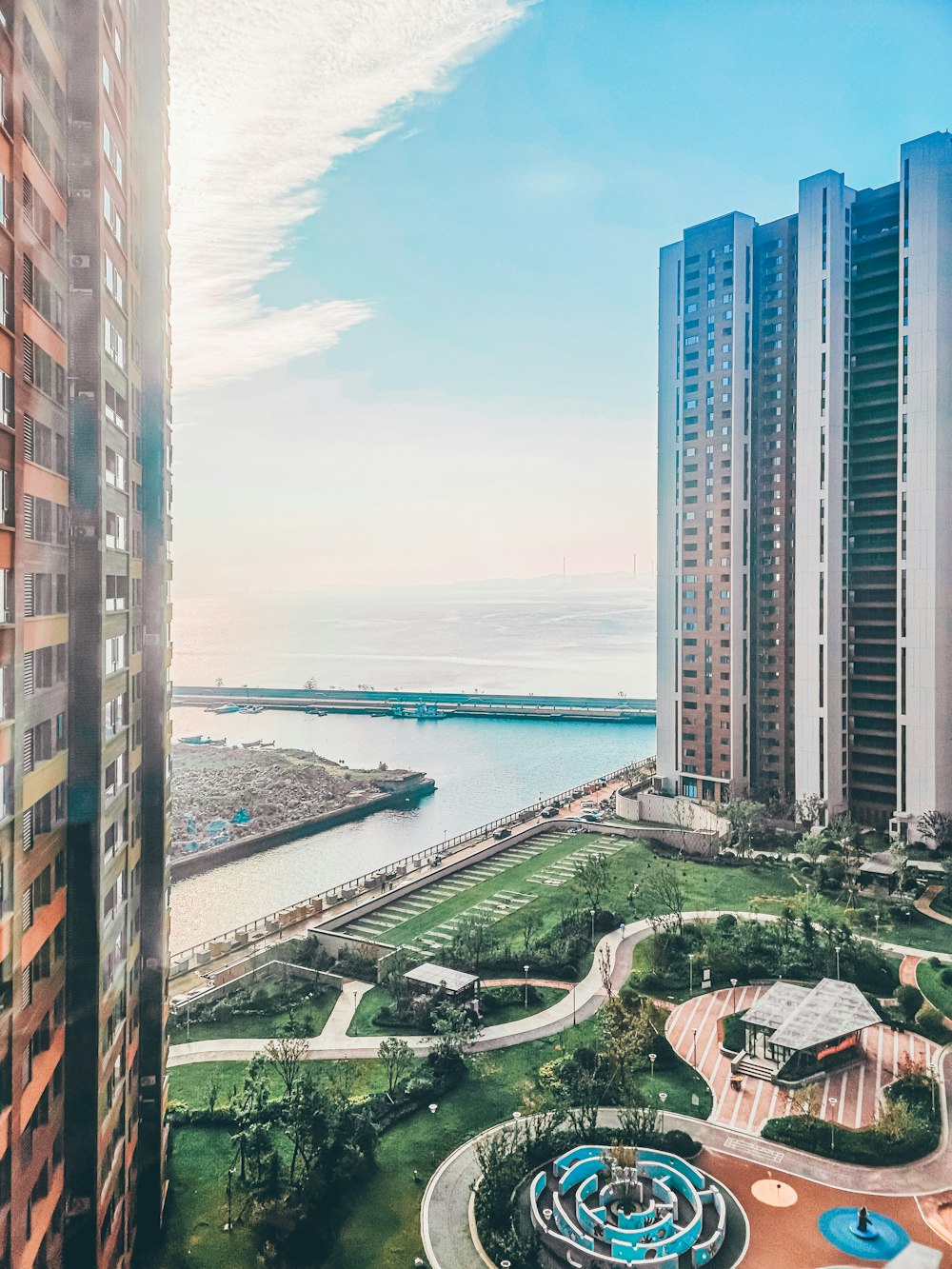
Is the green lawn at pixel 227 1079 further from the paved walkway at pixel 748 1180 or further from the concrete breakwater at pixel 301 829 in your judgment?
the concrete breakwater at pixel 301 829

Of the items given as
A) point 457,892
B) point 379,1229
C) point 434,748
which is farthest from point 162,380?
point 434,748

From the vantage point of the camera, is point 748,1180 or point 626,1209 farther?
point 748,1180

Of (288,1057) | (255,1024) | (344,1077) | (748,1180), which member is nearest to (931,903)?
(748,1180)

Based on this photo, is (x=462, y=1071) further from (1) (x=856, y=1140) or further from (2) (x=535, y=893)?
(2) (x=535, y=893)

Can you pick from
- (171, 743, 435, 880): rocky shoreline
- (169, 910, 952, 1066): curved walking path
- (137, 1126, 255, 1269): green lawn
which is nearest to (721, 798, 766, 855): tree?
(169, 910, 952, 1066): curved walking path

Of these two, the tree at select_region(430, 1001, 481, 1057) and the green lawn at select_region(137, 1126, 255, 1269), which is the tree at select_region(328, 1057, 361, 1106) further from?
the green lawn at select_region(137, 1126, 255, 1269)

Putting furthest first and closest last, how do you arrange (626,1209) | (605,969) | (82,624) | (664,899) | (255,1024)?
1. (664,899)
2. (605,969)
3. (255,1024)
4. (626,1209)
5. (82,624)

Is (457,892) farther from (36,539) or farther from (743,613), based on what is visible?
(36,539)
